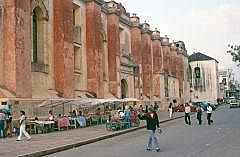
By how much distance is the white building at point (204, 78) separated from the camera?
111 m

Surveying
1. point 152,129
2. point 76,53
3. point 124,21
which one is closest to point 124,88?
point 124,21

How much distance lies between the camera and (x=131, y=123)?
99.3 ft

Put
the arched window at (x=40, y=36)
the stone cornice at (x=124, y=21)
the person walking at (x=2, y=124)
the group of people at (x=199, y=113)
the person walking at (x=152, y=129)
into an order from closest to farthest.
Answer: the person walking at (x=152, y=129)
the person walking at (x=2, y=124)
the group of people at (x=199, y=113)
the arched window at (x=40, y=36)
the stone cornice at (x=124, y=21)

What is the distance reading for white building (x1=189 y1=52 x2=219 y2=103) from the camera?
111 meters

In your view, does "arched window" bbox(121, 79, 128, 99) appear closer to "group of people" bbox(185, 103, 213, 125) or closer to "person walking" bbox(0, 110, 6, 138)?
"group of people" bbox(185, 103, 213, 125)

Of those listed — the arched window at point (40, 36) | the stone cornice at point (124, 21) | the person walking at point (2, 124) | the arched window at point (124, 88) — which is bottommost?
the person walking at point (2, 124)

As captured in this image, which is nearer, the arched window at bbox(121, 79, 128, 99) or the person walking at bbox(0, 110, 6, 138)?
the person walking at bbox(0, 110, 6, 138)

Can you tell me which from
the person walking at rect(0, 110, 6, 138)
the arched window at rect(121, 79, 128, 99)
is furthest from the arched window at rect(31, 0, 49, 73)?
the arched window at rect(121, 79, 128, 99)

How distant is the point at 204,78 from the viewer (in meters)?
113

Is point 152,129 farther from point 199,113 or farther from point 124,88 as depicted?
point 124,88

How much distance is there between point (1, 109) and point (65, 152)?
8.46 m

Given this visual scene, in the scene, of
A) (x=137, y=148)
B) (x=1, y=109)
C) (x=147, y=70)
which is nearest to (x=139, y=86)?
(x=147, y=70)

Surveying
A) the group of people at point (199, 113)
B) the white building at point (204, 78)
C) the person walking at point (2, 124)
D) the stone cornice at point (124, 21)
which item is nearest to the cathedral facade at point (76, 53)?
the stone cornice at point (124, 21)

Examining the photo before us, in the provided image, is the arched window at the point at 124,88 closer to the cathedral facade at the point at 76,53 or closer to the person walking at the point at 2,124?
the cathedral facade at the point at 76,53
